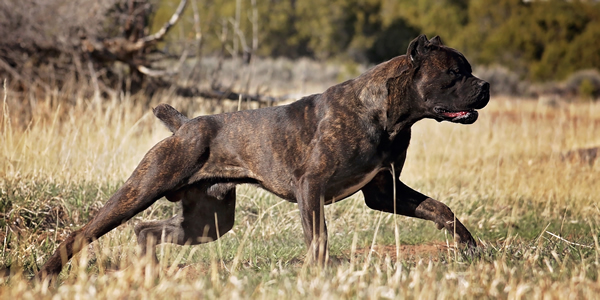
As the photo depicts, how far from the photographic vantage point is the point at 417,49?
5.09m

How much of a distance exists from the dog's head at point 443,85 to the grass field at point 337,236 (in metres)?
0.94

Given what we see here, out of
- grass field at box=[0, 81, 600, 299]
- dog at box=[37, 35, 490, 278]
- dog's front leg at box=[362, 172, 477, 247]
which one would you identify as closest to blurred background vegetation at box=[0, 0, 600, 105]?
grass field at box=[0, 81, 600, 299]

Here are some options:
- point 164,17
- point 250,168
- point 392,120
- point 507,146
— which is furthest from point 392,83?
point 164,17

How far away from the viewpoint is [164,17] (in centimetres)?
3175

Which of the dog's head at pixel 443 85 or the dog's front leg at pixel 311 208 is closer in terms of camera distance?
the dog's front leg at pixel 311 208

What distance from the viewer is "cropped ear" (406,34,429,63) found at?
5043 mm

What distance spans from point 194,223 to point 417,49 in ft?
7.44

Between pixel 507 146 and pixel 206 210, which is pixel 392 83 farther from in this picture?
pixel 507 146

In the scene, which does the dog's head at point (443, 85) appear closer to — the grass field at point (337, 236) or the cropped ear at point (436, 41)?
the cropped ear at point (436, 41)

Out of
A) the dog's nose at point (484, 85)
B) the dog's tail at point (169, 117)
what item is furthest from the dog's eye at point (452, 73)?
the dog's tail at point (169, 117)

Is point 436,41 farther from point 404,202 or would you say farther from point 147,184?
point 147,184

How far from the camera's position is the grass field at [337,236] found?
357cm

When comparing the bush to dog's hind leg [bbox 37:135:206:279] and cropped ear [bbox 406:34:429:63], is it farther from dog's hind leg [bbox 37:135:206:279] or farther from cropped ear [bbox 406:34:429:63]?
dog's hind leg [bbox 37:135:206:279]

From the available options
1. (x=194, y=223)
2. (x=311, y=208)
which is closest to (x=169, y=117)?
(x=194, y=223)
